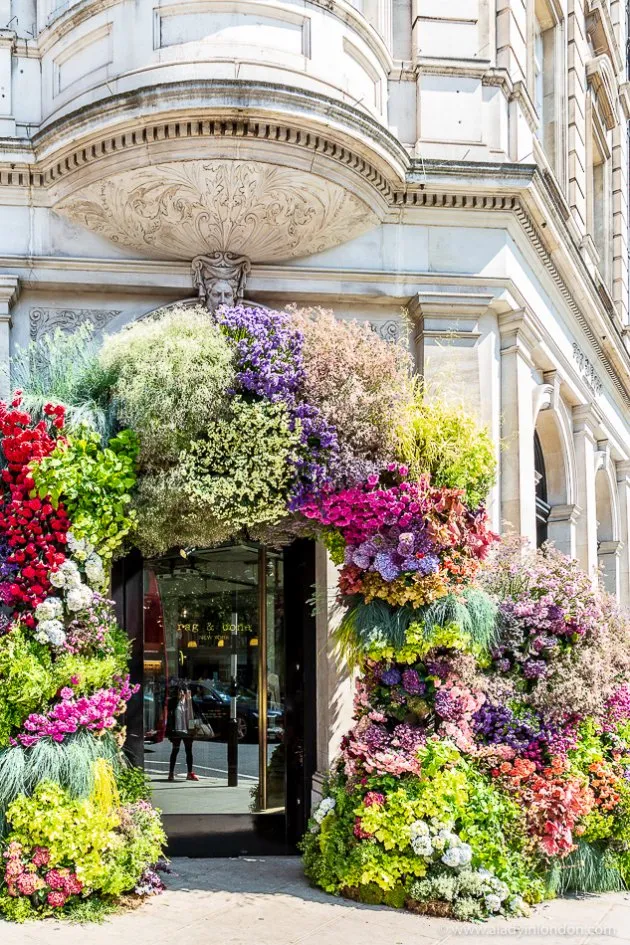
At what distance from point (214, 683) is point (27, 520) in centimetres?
277

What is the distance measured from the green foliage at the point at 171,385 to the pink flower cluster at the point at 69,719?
5.88ft

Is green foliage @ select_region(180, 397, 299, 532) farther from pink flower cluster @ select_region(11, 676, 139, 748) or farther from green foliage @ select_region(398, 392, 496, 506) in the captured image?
pink flower cluster @ select_region(11, 676, 139, 748)

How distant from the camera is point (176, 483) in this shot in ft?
25.0

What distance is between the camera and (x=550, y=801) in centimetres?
754

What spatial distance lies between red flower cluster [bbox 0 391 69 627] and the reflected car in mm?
2439

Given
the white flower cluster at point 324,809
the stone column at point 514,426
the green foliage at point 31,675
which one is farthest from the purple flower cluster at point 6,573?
the stone column at point 514,426

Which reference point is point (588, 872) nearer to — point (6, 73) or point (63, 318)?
point (63, 318)

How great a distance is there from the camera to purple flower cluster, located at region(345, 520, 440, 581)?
7.63 m

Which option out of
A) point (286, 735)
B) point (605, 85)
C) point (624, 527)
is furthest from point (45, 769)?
point (605, 85)

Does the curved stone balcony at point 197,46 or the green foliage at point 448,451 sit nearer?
the green foliage at point 448,451

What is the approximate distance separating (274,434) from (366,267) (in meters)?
2.89

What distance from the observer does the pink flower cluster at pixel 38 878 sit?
6938mm

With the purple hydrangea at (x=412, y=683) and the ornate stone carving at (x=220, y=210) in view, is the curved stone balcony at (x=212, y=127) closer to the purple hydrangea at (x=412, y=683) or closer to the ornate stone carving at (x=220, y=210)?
the ornate stone carving at (x=220, y=210)

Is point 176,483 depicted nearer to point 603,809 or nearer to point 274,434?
point 274,434
